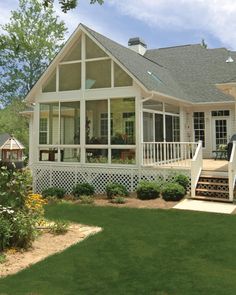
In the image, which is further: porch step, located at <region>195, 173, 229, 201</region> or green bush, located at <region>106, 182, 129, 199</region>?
green bush, located at <region>106, 182, 129, 199</region>

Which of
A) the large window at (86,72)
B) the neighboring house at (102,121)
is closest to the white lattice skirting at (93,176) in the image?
the neighboring house at (102,121)

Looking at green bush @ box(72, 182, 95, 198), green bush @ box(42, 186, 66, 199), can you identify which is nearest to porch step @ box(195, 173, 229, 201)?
green bush @ box(72, 182, 95, 198)

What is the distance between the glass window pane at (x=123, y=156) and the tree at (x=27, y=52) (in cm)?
2437

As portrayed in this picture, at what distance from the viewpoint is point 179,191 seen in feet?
39.1

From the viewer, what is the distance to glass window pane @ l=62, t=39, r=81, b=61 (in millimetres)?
15258

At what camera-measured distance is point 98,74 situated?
1480cm

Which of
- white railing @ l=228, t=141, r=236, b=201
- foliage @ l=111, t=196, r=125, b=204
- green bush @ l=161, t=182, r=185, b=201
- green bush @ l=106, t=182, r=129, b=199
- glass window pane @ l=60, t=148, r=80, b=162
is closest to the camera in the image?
white railing @ l=228, t=141, r=236, b=201

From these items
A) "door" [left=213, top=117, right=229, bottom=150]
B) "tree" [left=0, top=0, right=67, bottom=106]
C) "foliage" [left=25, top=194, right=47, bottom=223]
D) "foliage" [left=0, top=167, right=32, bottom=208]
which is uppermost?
"tree" [left=0, top=0, right=67, bottom=106]

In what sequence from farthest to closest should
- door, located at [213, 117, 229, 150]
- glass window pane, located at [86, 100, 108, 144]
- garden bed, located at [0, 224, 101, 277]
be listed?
door, located at [213, 117, 229, 150], glass window pane, located at [86, 100, 108, 144], garden bed, located at [0, 224, 101, 277]

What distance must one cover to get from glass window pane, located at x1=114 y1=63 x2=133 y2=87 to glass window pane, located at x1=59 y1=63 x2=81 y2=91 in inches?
72.6

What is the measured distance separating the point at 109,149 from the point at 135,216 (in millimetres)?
4827

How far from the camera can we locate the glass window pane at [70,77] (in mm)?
15281

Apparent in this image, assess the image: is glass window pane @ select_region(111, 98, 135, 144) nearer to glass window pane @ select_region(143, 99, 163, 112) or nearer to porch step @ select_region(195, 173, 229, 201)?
glass window pane @ select_region(143, 99, 163, 112)

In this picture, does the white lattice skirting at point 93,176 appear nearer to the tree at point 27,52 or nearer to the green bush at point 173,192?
the green bush at point 173,192
